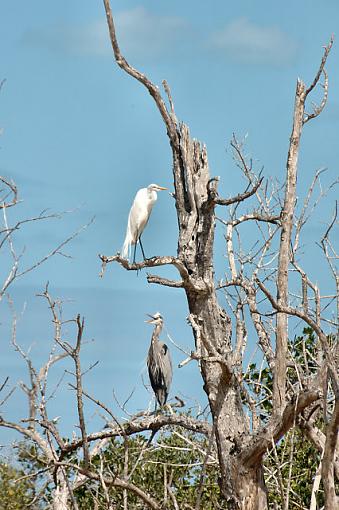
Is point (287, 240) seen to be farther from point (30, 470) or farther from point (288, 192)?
point (30, 470)

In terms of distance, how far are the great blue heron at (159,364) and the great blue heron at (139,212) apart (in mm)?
977

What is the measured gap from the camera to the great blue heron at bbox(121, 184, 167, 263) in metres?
11.7

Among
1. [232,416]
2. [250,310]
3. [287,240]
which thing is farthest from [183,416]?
[287,240]

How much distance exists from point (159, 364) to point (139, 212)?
72.2 inches

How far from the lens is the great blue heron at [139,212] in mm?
11664

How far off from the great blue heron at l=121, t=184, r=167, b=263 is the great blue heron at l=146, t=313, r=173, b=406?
98 centimetres

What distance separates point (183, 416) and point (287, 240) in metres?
2.13

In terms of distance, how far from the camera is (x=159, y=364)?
459 inches

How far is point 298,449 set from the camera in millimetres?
11367

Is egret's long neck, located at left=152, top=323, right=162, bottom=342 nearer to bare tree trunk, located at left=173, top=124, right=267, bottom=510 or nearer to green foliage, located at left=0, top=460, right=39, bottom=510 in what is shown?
green foliage, located at left=0, top=460, right=39, bottom=510

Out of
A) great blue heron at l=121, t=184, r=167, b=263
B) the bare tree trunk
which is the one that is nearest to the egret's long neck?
great blue heron at l=121, t=184, r=167, b=263

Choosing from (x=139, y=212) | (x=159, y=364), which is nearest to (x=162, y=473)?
(x=159, y=364)

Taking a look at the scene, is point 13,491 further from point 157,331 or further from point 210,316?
point 210,316

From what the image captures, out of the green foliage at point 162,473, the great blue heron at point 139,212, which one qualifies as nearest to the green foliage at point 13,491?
the green foliage at point 162,473
